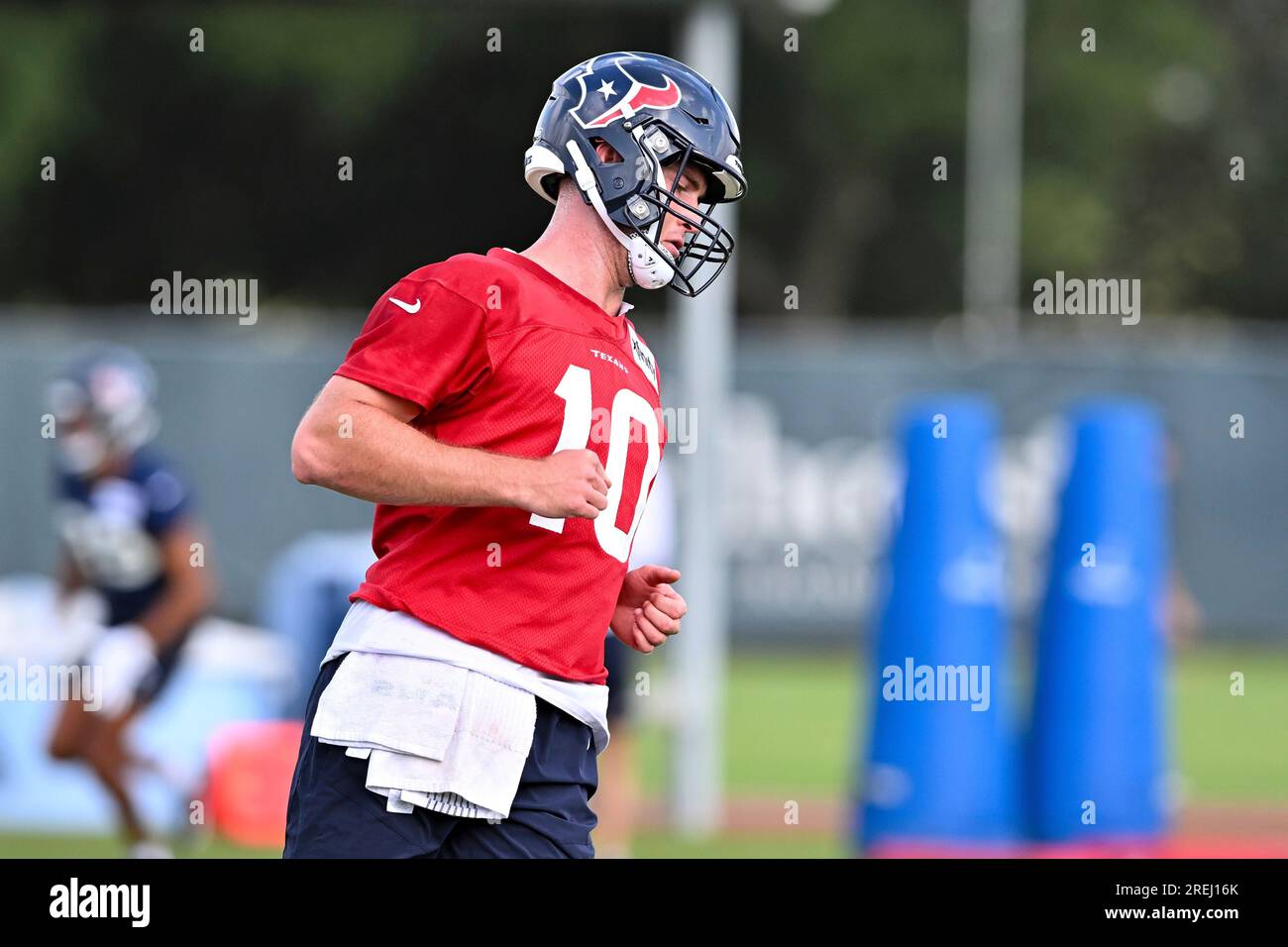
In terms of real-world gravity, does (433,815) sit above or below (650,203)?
below

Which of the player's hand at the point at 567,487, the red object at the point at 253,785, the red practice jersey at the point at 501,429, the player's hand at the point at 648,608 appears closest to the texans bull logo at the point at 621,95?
the red practice jersey at the point at 501,429

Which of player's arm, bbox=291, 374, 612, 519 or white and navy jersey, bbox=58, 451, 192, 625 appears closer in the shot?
player's arm, bbox=291, 374, 612, 519

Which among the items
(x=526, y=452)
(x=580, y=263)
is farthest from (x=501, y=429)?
(x=580, y=263)

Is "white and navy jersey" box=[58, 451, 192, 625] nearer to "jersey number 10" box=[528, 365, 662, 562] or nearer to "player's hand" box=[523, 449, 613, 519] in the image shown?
"jersey number 10" box=[528, 365, 662, 562]

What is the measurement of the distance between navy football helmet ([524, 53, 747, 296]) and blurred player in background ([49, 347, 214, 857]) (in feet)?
20.2

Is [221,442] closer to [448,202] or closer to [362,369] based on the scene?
[362,369]

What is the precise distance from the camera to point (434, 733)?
3668 mm

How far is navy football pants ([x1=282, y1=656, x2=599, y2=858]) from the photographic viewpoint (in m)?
3.66

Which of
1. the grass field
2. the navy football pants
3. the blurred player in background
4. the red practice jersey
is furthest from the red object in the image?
the red practice jersey

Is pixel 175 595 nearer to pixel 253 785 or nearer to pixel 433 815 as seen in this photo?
pixel 253 785

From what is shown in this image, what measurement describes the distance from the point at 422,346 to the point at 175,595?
6369 mm

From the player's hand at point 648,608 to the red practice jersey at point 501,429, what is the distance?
11.5 inches

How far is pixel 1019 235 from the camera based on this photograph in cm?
3666

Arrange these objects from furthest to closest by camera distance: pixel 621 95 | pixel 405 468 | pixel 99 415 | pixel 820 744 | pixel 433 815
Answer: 1. pixel 820 744
2. pixel 99 415
3. pixel 621 95
4. pixel 433 815
5. pixel 405 468
